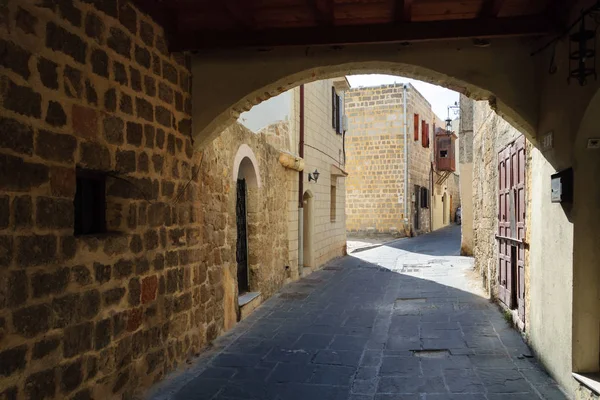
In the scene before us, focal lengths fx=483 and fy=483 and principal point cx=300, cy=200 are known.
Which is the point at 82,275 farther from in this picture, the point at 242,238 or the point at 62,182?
the point at 242,238

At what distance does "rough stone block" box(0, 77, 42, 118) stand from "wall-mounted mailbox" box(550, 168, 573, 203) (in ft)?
11.3

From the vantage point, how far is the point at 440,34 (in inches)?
155

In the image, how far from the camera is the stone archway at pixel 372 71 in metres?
4.14

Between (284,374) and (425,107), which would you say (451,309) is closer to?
(284,374)

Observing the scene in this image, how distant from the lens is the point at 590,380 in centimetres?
320

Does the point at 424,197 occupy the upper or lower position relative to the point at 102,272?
upper

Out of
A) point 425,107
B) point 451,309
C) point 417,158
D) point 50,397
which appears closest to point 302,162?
point 451,309

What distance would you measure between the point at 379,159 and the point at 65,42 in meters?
17.9

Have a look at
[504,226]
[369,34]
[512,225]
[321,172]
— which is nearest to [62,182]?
[369,34]

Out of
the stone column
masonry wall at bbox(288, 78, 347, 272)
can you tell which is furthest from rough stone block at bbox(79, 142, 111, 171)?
the stone column

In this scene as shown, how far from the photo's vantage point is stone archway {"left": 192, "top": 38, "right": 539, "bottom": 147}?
414 cm

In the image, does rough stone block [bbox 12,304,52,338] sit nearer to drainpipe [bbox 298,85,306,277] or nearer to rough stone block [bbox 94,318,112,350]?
rough stone block [bbox 94,318,112,350]

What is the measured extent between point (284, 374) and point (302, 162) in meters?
5.84

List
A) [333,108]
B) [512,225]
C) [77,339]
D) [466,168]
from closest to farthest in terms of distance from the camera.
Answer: [77,339] → [512,225] → [466,168] → [333,108]
